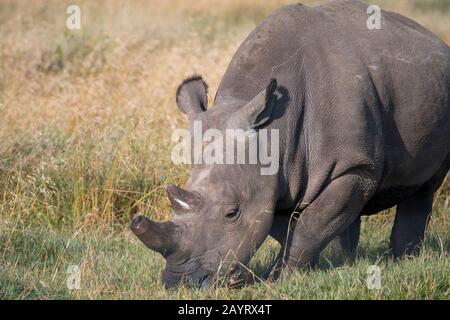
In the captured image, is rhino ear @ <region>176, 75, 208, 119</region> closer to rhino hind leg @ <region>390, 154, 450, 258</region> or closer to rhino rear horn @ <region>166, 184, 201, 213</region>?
rhino rear horn @ <region>166, 184, 201, 213</region>

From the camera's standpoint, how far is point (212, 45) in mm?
14227

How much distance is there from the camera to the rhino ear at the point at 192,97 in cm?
649

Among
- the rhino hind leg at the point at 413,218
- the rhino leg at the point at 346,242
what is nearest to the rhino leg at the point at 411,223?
the rhino hind leg at the point at 413,218

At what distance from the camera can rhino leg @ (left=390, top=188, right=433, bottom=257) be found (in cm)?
755

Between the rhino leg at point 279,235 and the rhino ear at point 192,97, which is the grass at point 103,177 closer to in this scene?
the rhino leg at point 279,235

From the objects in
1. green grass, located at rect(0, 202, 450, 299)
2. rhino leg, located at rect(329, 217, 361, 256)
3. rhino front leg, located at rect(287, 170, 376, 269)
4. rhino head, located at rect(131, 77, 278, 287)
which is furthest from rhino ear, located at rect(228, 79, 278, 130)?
rhino leg, located at rect(329, 217, 361, 256)

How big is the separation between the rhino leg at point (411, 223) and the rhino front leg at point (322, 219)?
4.00 ft

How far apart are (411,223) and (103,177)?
9.16ft

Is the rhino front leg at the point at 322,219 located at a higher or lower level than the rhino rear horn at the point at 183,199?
lower

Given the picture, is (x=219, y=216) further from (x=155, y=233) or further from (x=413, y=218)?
(x=413, y=218)

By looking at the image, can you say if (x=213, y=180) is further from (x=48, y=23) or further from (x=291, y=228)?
(x=48, y=23)
